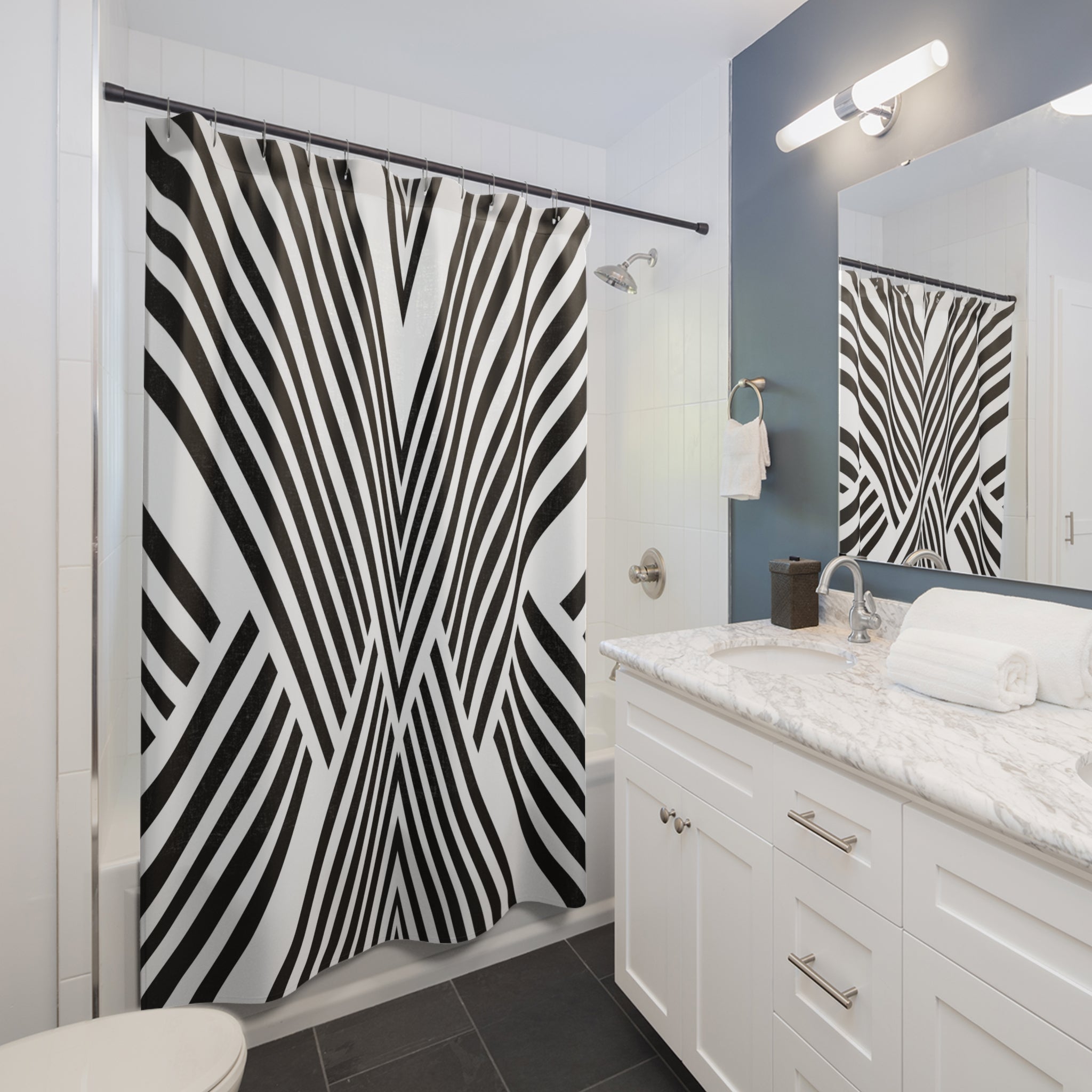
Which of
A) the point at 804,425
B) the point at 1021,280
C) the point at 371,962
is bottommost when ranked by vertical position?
the point at 371,962

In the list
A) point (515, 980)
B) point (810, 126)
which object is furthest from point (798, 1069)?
point (810, 126)

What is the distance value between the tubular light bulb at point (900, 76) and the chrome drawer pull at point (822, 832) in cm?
139

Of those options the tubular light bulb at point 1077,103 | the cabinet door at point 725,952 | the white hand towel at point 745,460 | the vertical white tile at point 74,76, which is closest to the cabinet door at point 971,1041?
the cabinet door at point 725,952

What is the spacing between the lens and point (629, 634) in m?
2.58

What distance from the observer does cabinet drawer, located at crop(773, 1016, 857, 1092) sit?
101 cm

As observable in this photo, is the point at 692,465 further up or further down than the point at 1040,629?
further up

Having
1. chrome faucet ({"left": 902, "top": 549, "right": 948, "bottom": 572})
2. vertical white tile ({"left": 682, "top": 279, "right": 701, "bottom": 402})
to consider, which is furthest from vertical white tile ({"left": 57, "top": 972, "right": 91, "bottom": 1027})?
vertical white tile ({"left": 682, "top": 279, "right": 701, "bottom": 402})

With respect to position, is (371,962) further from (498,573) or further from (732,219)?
(732,219)

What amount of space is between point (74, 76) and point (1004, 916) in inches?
70.8

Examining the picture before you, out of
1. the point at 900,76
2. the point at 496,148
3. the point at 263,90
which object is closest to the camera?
the point at 900,76

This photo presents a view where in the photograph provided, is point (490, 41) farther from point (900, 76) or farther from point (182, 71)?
point (900, 76)

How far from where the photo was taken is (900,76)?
1393 mm

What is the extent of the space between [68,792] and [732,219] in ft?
6.83

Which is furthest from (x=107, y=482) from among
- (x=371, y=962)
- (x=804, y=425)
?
(x=804, y=425)
